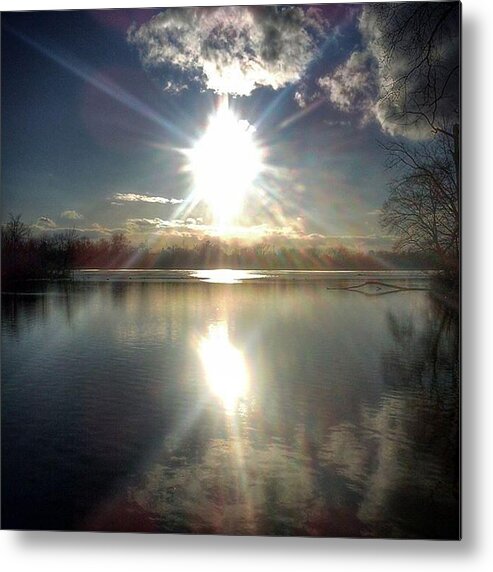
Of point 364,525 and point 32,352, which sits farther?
point 32,352

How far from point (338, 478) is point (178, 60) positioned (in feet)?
5.37

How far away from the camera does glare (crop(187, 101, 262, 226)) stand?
2.67 m

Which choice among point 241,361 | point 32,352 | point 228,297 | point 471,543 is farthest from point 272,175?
point 471,543

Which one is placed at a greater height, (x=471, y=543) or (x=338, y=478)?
(x=338, y=478)

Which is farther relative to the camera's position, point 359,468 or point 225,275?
point 225,275

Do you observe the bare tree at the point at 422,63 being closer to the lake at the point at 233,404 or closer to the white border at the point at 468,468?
the white border at the point at 468,468

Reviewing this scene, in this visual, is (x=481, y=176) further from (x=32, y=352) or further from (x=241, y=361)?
(x=32, y=352)

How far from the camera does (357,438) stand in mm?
2584

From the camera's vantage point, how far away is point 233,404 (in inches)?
104

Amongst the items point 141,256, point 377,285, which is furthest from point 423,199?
point 141,256

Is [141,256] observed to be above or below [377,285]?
above

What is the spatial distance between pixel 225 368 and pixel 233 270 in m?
0.36

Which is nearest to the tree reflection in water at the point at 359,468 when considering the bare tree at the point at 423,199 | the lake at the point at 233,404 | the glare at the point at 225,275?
the lake at the point at 233,404

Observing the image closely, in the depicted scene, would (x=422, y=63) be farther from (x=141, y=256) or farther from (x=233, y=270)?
(x=141, y=256)
